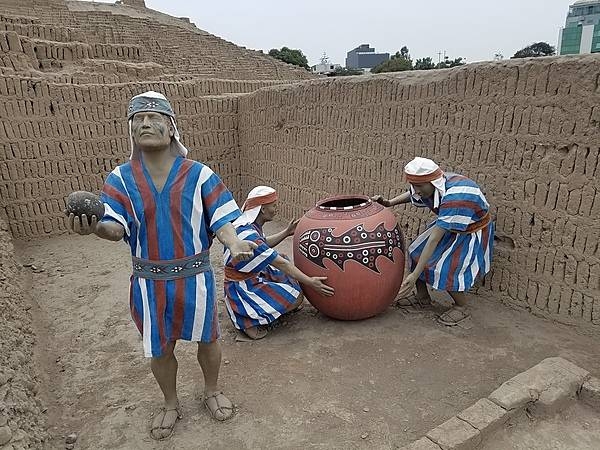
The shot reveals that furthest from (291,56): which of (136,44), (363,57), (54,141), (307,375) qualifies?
(363,57)

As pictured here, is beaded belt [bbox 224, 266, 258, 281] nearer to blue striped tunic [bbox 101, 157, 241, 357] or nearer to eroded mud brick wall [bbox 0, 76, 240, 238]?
blue striped tunic [bbox 101, 157, 241, 357]

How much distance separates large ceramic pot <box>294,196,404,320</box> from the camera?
10.8 ft

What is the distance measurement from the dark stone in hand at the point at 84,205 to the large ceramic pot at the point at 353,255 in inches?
65.0

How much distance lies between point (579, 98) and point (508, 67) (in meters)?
0.55

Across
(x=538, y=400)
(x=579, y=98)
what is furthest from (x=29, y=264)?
(x=579, y=98)

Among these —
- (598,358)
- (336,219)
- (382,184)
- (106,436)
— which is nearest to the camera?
Result: (106,436)

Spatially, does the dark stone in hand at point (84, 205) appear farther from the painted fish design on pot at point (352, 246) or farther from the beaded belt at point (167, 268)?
the painted fish design on pot at point (352, 246)

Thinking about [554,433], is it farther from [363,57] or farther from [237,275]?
[363,57]

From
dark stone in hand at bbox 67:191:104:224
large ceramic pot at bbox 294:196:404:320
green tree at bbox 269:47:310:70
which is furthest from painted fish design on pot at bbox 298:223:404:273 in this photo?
green tree at bbox 269:47:310:70

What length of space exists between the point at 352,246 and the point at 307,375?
891 mm

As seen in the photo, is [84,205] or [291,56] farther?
[291,56]

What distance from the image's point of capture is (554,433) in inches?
93.0

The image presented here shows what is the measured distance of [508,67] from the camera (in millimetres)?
3432

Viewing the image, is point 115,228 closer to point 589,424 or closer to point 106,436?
point 106,436
